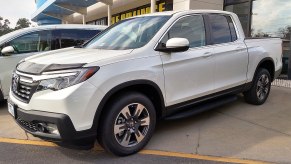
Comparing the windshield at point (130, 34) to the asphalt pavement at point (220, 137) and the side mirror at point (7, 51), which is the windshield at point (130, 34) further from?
the side mirror at point (7, 51)

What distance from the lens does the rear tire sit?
588 centimetres

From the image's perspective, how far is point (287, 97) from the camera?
6.95 m

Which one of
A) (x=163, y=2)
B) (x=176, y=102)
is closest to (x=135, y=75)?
(x=176, y=102)

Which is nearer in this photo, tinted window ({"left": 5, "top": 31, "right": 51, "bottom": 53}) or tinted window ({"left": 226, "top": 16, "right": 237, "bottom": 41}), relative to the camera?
tinted window ({"left": 226, "top": 16, "right": 237, "bottom": 41})

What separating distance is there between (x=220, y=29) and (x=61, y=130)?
10.5 ft

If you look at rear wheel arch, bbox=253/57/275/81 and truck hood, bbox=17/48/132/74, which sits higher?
truck hood, bbox=17/48/132/74

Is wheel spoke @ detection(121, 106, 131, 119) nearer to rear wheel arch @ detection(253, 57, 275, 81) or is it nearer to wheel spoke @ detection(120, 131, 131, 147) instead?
wheel spoke @ detection(120, 131, 131, 147)

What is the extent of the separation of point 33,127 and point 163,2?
12.0 metres

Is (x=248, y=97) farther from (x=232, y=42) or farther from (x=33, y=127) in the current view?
(x=33, y=127)

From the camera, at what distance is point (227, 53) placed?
5.02 m

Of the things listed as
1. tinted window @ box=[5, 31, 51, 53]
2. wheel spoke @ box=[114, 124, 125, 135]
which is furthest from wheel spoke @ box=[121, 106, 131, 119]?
tinted window @ box=[5, 31, 51, 53]

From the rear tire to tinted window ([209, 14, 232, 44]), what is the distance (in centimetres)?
115

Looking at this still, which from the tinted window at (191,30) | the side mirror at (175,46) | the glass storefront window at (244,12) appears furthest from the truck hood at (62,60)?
the glass storefront window at (244,12)

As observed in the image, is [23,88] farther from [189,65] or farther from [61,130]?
[189,65]
